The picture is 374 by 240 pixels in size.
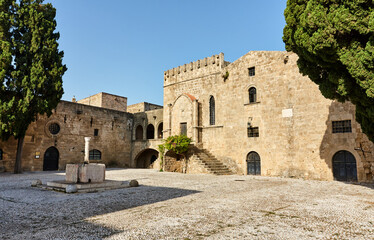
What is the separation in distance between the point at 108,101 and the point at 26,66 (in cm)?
1581

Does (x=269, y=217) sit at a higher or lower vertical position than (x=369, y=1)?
lower

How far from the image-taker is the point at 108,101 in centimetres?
3216

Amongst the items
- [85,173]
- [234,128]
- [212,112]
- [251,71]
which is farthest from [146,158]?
[85,173]

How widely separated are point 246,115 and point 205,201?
11168 mm

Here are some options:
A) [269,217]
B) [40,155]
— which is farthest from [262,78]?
[40,155]

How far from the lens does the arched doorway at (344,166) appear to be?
13.0m

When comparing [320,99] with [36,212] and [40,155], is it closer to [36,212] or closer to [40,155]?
[36,212]

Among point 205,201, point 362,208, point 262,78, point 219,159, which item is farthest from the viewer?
point 219,159

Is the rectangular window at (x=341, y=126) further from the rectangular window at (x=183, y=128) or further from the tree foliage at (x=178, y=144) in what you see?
the rectangular window at (x=183, y=128)

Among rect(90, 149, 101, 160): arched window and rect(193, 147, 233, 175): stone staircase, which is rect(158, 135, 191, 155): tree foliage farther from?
rect(90, 149, 101, 160): arched window

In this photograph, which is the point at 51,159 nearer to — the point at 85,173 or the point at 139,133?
the point at 139,133

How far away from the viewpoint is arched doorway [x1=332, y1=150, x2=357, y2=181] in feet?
42.7

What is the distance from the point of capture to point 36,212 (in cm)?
580

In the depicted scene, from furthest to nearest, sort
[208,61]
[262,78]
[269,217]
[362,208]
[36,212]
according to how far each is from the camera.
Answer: [208,61], [262,78], [362,208], [36,212], [269,217]
